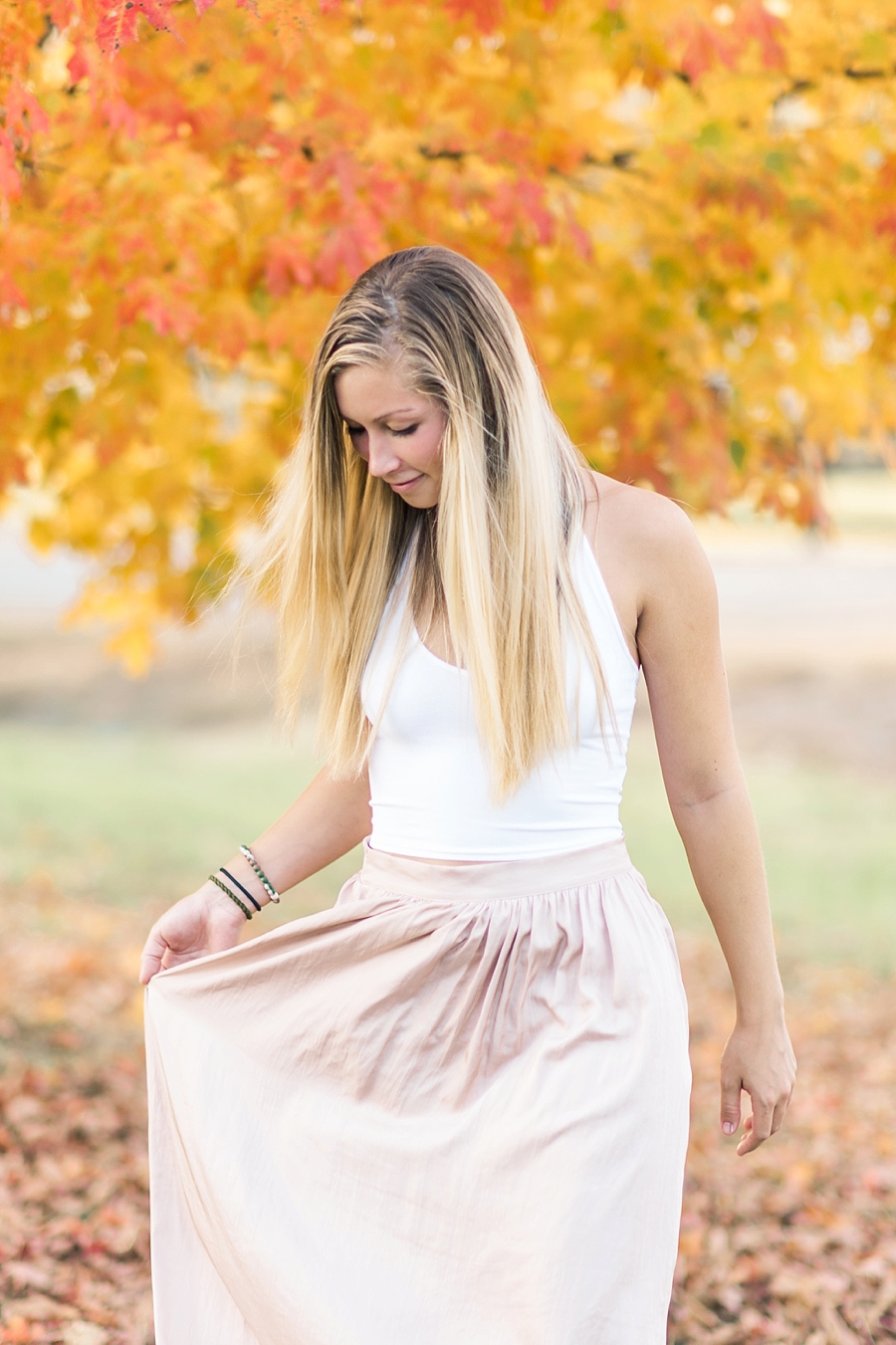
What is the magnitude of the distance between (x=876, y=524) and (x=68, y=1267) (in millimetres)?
17489

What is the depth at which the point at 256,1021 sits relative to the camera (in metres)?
1.95

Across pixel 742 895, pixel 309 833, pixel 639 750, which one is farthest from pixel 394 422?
pixel 639 750

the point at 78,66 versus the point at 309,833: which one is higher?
the point at 78,66

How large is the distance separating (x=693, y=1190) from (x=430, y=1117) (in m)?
2.61

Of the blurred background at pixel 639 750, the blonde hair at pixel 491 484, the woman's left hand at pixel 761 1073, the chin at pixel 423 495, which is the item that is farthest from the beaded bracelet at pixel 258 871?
the blurred background at pixel 639 750

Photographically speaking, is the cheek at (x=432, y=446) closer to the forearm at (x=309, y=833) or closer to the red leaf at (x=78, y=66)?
the forearm at (x=309, y=833)

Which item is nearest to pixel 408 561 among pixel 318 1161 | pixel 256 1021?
pixel 256 1021

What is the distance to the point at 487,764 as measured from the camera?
1.80 m

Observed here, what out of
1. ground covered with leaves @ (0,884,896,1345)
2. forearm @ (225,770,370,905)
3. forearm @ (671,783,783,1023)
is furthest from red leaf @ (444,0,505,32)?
ground covered with leaves @ (0,884,896,1345)

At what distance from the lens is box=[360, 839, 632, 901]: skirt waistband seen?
182 centimetres

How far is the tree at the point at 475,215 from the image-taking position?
2768 millimetres

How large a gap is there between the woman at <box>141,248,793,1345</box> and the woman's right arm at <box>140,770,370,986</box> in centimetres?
13

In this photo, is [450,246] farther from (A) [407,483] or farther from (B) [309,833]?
(B) [309,833]

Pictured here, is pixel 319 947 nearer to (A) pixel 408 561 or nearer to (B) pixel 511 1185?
(B) pixel 511 1185
